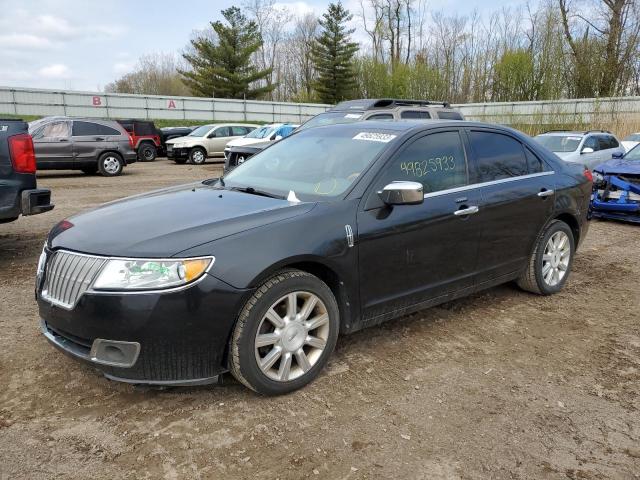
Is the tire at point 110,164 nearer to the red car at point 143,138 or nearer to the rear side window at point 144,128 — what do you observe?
the red car at point 143,138

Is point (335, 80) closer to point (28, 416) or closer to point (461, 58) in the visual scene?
point (461, 58)

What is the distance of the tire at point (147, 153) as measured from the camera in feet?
76.5

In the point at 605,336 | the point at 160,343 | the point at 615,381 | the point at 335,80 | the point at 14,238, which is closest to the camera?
the point at 160,343

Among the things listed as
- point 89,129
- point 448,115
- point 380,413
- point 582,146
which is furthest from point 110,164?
point 380,413

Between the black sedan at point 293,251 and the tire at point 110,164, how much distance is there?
12980 millimetres

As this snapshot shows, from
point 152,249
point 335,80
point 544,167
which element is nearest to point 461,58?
point 335,80

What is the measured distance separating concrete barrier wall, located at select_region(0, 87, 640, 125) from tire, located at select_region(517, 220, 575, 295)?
2113cm

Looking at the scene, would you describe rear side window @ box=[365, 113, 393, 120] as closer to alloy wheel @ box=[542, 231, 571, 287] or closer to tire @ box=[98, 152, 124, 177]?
alloy wheel @ box=[542, 231, 571, 287]

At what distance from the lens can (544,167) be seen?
16.1ft

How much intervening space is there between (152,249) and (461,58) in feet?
164

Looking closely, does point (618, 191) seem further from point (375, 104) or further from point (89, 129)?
point (89, 129)

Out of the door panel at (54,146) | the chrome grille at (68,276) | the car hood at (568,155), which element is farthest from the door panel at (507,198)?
the door panel at (54,146)

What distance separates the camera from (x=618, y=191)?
900 centimetres

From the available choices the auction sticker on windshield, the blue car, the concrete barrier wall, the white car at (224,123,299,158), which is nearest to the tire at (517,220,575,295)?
the auction sticker on windshield
